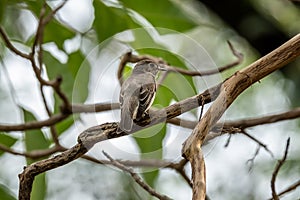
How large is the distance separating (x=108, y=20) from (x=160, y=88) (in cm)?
21

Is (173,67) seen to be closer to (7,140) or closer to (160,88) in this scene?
(160,88)

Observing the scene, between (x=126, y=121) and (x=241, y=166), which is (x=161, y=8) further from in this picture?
(x=126, y=121)

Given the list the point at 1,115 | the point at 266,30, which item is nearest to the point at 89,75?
the point at 266,30

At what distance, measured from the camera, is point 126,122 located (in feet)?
2.81

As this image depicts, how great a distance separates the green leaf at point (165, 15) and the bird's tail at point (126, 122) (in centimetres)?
68

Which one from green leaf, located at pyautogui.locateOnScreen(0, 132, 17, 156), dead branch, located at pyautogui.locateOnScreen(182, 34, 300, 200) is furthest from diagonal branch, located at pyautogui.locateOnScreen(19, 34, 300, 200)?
green leaf, located at pyautogui.locateOnScreen(0, 132, 17, 156)

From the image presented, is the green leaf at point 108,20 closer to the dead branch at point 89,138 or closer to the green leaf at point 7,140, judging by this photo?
the green leaf at point 7,140

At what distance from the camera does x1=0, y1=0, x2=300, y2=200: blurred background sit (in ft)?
4.38

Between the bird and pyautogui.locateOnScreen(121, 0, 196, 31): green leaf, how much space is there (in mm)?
428

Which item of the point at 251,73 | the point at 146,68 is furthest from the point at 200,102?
the point at 146,68

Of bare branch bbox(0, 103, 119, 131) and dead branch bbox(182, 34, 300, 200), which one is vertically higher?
Answer: dead branch bbox(182, 34, 300, 200)

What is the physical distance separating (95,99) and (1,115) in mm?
564

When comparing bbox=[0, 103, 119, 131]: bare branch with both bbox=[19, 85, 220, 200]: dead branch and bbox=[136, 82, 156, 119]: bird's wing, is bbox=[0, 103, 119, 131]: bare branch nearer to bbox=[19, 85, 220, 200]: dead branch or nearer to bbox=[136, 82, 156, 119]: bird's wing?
bbox=[136, 82, 156, 119]: bird's wing

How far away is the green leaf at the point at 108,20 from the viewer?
1.57 m
